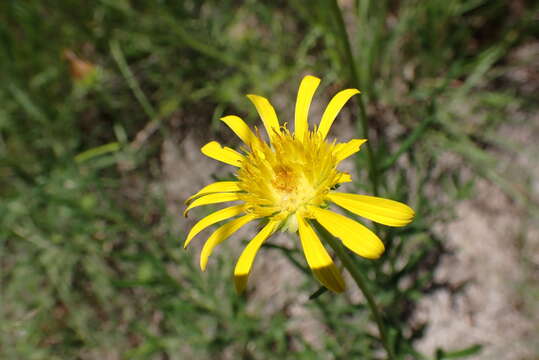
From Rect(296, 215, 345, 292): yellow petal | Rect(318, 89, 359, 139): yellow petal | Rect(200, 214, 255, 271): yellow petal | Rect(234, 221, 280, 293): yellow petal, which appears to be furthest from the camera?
Rect(318, 89, 359, 139): yellow petal

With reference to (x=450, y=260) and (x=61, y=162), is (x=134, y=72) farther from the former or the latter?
(x=450, y=260)

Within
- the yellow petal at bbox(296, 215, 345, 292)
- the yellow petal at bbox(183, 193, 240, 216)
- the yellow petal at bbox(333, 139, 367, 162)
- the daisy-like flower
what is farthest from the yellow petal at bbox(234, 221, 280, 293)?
the yellow petal at bbox(333, 139, 367, 162)

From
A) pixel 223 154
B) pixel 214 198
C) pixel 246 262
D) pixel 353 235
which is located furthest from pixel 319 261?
pixel 223 154

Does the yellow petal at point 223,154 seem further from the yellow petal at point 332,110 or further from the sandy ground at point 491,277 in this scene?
the sandy ground at point 491,277

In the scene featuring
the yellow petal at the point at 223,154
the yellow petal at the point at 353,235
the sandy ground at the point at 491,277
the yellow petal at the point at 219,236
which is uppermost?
the yellow petal at the point at 223,154

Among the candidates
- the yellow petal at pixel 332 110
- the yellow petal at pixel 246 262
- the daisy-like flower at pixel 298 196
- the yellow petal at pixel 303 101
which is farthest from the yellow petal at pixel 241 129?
the yellow petal at pixel 246 262

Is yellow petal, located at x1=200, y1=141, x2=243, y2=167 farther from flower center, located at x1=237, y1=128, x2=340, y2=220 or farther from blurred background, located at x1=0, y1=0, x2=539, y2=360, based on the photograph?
blurred background, located at x1=0, y1=0, x2=539, y2=360
